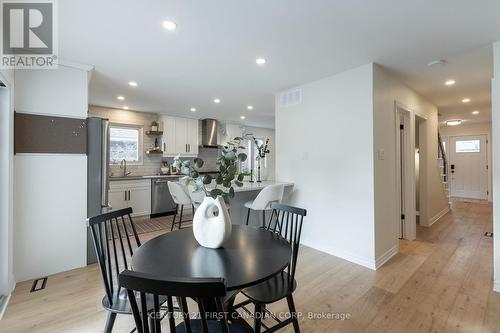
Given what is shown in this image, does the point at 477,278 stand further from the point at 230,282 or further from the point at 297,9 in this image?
the point at 297,9

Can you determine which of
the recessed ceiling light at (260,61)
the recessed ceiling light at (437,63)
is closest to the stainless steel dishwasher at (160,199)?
the recessed ceiling light at (260,61)

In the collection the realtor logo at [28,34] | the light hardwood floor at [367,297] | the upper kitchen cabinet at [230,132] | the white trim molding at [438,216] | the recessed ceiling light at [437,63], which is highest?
the recessed ceiling light at [437,63]

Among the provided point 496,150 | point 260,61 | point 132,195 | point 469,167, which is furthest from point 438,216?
point 132,195

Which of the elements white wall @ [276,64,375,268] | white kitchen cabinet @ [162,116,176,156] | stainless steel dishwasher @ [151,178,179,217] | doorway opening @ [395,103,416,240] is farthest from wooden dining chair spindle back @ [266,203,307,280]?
white kitchen cabinet @ [162,116,176,156]

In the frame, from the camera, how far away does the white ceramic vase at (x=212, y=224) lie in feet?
4.76

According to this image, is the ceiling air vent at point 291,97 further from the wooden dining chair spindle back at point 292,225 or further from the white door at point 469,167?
the white door at point 469,167

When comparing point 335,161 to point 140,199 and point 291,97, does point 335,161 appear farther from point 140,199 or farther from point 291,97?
point 140,199

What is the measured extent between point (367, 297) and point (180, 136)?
16.8ft

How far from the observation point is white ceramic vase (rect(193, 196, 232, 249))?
4.76ft

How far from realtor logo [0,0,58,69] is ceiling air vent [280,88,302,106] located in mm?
2918

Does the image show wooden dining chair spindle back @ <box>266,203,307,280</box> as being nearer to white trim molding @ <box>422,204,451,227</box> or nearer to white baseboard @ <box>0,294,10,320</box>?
white baseboard @ <box>0,294,10,320</box>

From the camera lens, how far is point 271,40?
2.29 meters

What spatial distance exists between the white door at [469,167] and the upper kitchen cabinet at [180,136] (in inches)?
320

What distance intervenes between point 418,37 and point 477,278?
2.59m
